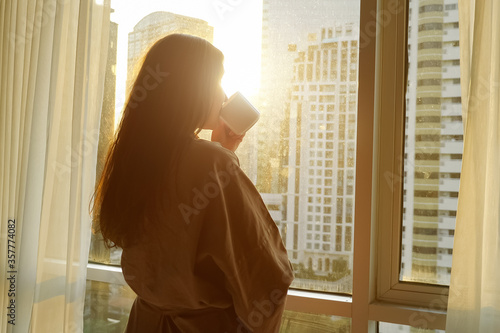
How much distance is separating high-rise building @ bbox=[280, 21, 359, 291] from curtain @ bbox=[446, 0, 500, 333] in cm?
41

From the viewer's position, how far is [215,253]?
0.99 metres

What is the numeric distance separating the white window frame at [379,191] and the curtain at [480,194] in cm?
22

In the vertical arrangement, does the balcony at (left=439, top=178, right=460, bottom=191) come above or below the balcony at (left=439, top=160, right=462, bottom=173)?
below

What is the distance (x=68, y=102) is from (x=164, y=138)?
33.2 inches

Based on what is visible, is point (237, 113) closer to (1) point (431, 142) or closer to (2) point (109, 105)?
(1) point (431, 142)

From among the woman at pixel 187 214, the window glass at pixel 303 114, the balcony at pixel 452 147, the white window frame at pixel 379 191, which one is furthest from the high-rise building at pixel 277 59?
the woman at pixel 187 214

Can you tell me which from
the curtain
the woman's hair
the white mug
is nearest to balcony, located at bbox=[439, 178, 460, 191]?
the curtain

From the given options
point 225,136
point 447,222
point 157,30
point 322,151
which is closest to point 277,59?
point 322,151

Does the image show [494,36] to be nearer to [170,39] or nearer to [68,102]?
[170,39]

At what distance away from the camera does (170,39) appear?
1071 millimetres

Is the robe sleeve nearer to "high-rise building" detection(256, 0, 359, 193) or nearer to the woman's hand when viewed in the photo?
the woman's hand

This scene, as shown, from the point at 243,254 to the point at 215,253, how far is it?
6 cm

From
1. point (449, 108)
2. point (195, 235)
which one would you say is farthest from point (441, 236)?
point (195, 235)

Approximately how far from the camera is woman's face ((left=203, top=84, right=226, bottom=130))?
1100 millimetres
